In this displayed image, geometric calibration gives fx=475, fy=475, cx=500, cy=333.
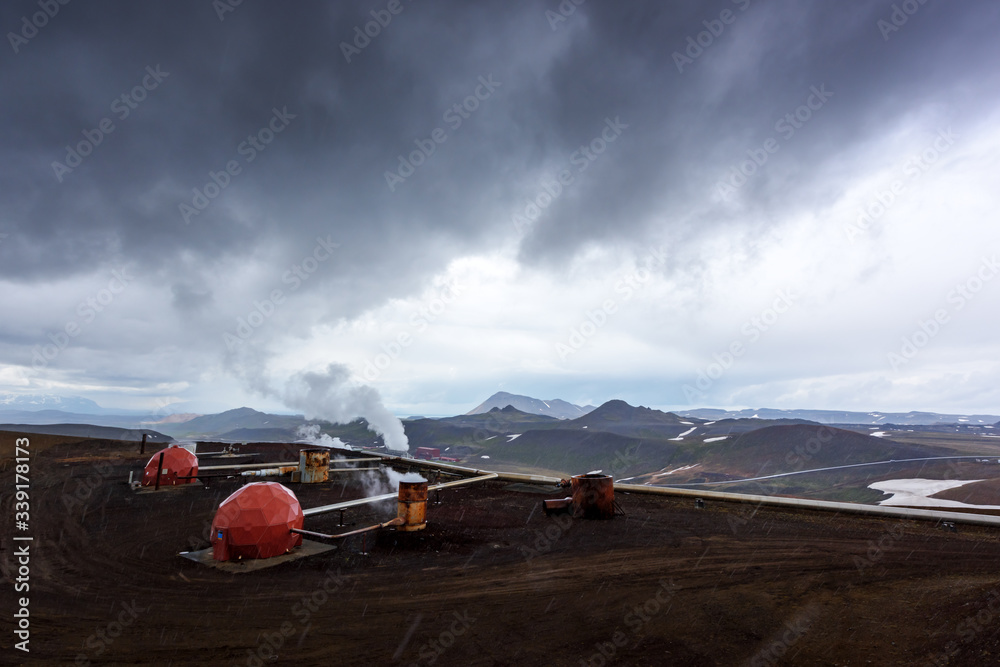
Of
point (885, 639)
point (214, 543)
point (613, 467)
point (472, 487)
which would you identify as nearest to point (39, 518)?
point (214, 543)

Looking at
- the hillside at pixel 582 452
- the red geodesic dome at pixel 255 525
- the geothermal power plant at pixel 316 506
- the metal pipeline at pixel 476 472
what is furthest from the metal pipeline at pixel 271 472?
the hillside at pixel 582 452

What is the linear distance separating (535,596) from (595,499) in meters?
7.96

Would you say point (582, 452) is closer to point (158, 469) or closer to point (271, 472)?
point (271, 472)

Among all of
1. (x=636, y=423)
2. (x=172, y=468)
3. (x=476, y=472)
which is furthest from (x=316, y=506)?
(x=636, y=423)

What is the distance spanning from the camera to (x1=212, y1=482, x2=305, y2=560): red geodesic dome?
11203 millimetres

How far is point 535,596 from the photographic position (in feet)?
29.6

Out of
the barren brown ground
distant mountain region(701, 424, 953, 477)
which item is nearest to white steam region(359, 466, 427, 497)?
the barren brown ground

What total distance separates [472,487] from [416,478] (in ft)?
33.5

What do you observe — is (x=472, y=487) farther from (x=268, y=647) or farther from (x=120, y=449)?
(x=120, y=449)

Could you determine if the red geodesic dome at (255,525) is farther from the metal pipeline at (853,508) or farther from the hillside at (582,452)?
the hillside at (582,452)

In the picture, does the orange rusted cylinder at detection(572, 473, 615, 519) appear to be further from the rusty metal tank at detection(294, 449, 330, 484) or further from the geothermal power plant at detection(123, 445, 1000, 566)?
the rusty metal tank at detection(294, 449, 330, 484)

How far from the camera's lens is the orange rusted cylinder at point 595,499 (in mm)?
16484

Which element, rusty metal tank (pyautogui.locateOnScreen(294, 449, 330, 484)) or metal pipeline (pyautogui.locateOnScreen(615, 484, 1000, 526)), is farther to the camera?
rusty metal tank (pyautogui.locateOnScreen(294, 449, 330, 484))

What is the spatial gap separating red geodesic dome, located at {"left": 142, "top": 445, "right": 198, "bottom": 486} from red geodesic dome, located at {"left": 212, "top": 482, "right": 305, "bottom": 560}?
48.3 feet
